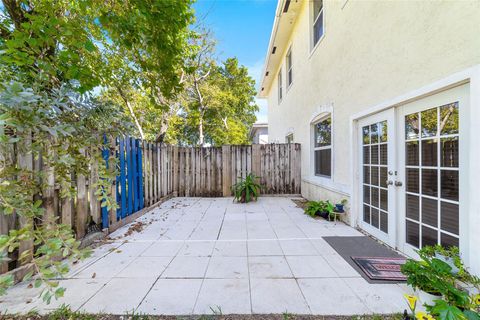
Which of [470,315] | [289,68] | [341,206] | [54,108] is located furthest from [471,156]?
[289,68]

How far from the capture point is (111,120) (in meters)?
2.09

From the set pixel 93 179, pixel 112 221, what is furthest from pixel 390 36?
pixel 112 221

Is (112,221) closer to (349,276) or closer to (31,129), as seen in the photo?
(31,129)

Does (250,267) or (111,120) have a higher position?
(111,120)

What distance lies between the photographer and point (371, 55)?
3.15 metres

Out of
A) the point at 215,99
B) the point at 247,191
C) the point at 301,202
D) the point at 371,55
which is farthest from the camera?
the point at 215,99

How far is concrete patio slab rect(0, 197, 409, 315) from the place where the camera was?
180 cm

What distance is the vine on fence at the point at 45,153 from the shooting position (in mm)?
1107

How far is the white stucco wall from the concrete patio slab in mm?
1828

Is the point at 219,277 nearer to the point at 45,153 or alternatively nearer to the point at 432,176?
the point at 45,153

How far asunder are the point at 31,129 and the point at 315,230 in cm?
372

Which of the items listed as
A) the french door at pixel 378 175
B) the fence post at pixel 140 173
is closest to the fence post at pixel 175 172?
the fence post at pixel 140 173

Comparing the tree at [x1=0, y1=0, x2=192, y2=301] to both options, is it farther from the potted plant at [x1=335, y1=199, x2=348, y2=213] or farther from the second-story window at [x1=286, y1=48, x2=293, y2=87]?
the second-story window at [x1=286, y1=48, x2=293, y2=87]

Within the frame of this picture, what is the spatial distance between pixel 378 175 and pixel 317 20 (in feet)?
13.7
